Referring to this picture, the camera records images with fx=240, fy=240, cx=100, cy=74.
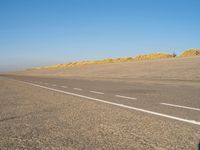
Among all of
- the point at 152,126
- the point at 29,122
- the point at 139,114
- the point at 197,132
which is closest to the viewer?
the point at 197,132

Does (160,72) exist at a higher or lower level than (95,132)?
lower

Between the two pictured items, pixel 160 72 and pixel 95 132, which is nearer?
pixel 95 132

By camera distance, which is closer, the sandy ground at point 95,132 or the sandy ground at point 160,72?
the sandy ground at point 95,132

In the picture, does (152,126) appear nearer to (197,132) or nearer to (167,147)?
(197,132)

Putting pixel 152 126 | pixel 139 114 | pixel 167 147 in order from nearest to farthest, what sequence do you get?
pixel 167 147 → pixel 152 126 → pixel 139 114

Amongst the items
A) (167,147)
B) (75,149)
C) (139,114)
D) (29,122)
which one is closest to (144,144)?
(167,147)

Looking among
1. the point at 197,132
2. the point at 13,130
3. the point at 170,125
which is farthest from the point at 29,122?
the point at 197,132

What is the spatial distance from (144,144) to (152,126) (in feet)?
3.89

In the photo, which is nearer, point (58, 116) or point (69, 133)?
point (69, 133)

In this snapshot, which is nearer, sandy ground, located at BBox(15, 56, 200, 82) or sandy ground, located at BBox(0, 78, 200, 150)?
sandy ground, located at BBox(0, 78, 200, 150)

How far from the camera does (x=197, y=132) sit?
4508 millimetres

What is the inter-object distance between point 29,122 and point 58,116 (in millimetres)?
861

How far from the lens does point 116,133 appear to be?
15.1 feet

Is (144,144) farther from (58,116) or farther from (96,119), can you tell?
(58,116)
